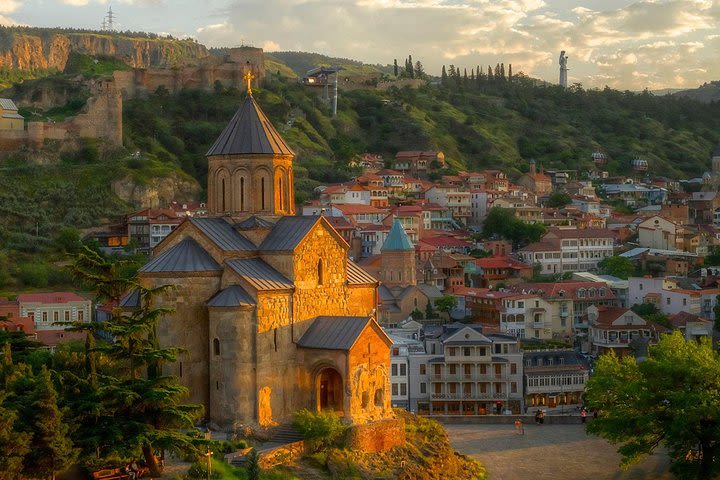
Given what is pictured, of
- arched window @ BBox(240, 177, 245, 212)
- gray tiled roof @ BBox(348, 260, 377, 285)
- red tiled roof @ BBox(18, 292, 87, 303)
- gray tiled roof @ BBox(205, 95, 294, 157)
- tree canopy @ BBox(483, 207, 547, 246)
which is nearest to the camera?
gray tiled roof @ BBox(205, 95, 294, 157)

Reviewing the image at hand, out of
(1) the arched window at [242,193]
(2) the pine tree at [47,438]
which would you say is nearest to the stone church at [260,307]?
(1) the arched window at [242,193]

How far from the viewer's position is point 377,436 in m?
29.0

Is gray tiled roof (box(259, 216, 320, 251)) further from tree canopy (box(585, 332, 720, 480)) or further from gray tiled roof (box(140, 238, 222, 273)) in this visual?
tree canopy (box(585, 332, 720, 480))

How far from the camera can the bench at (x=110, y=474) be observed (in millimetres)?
23359

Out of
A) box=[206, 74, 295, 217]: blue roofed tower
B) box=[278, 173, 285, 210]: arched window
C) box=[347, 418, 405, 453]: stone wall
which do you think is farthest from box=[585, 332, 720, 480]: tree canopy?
box=[206, 74, 295, 217]: blue roofed tower

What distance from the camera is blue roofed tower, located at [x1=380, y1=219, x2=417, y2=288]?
62.4 m

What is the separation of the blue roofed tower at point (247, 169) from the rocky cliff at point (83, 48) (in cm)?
10617

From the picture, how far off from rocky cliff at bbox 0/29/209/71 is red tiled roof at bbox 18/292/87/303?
281 ft

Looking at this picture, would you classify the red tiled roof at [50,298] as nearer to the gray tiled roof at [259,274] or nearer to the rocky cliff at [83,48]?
the gray tiled roof at [259,274]

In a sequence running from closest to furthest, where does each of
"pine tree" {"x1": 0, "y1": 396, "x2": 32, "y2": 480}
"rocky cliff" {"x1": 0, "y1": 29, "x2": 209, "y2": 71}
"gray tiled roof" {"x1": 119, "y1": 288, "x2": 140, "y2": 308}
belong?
"pine tree" {"x1": 0, "y1": 396, "x2": 32, "y2": 480} < "gray tiled roof" {"x1": 119, "y1": 288, "x2": 140, "y2": 308} < "rocky cliff" {"x1": 0, "y1": 29, "x2": 209, "y2": 71}

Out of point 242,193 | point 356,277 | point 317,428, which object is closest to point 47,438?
point 317,428

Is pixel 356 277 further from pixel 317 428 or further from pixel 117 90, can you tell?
pixel 117 90

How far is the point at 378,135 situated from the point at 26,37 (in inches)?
2931

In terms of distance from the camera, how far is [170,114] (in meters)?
85.9
